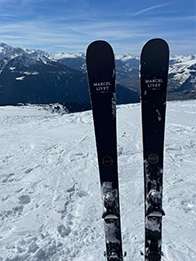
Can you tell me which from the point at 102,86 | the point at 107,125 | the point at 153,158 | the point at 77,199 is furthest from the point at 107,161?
the point at 77,199

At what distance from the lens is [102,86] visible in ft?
13.5

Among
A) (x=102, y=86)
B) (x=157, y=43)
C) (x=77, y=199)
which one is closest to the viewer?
(x=157, y=43)

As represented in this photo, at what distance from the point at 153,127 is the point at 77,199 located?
3.97 m

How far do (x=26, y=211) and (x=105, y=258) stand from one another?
2942 millimetres

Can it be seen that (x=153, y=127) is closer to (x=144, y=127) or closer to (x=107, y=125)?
(x=144, y=127)

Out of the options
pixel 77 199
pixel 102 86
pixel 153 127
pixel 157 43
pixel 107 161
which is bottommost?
pixel 77 199

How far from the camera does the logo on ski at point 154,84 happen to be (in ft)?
13.1

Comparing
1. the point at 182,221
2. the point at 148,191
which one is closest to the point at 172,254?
the point at 182,221

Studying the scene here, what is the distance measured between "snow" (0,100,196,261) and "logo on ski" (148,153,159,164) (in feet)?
7.06

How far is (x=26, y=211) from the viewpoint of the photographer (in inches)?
241

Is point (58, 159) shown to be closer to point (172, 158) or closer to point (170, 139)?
point (172, 158)

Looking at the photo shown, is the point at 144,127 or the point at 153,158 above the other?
the point at 144,127

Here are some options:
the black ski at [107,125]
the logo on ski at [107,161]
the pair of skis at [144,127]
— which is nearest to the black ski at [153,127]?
the pair of skis at [144,127]

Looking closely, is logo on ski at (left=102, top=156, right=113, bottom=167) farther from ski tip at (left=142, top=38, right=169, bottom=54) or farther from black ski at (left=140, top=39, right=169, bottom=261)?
ski tip at (left=142, top=38, right=169, bottom=54)
